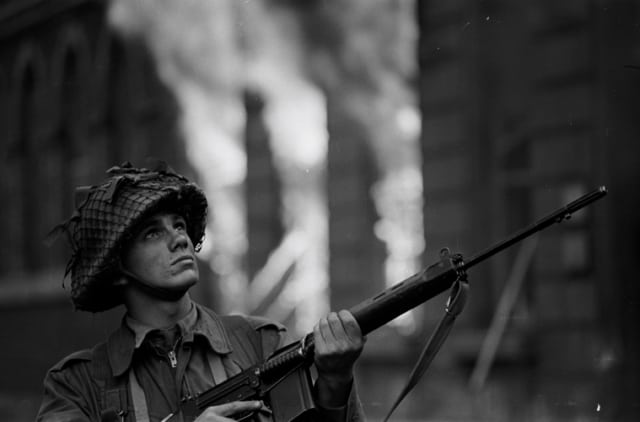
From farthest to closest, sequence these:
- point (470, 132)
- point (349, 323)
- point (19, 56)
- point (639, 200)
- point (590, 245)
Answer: point (19, 56) → point (470, 132) → point (590, 245) → point (639, 200) → point (349, 323)

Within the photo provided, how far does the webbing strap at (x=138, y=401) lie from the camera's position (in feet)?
8.77

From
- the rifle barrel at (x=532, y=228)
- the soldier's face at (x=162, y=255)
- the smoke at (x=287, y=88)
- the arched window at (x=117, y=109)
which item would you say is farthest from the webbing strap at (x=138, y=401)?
the arched window at (x=117, y=109)

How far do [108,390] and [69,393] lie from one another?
10cm

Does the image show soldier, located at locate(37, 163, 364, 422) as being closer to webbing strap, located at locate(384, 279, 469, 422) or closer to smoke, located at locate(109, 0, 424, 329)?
webbing strap, located at locate(384, 279, 469, 422)

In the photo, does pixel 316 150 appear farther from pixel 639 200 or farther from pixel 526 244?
pixel 639 200

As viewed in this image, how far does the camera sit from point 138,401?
8.84 ft

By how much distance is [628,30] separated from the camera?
5582mm

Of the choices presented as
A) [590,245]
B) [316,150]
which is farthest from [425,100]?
[590,245]

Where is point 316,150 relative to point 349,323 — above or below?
above

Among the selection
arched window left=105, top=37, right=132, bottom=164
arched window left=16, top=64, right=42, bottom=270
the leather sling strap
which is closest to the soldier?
the leather sling strap

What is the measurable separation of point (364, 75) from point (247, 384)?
6178 millimetres

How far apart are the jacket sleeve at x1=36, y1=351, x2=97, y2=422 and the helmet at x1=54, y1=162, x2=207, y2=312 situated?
0.17m

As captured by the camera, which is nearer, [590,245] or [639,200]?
[639,200]

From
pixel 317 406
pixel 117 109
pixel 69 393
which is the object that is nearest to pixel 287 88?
pixel 117 109
